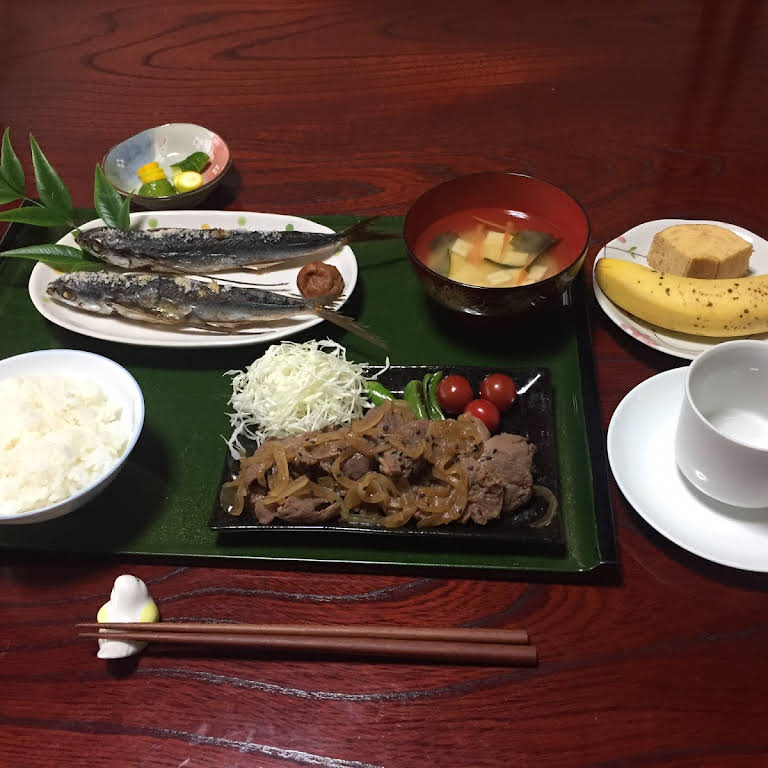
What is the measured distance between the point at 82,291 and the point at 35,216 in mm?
443

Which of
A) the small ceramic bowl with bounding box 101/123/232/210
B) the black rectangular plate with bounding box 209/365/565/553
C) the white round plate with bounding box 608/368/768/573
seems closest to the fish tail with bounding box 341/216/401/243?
the small ceramic bowl with bounding box 101/123/232/210

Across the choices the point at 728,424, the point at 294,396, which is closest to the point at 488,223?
the point at 294,396

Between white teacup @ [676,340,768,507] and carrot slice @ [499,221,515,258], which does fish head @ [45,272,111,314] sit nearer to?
carrot slice @ [499,221,515,258]

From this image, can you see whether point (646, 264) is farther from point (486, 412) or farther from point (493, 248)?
point (486, 412)

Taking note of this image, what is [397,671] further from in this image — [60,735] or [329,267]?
[329,267]

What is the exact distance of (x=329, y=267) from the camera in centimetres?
213

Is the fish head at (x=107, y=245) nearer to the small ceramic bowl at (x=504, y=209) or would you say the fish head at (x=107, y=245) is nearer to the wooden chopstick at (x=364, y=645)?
the small ceramic bowl at (x=504, y=209)

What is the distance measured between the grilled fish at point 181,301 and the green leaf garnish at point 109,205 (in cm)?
26

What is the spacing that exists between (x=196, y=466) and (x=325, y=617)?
55 cm

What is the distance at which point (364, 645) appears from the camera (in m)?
1.38

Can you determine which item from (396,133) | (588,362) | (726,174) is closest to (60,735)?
(588,362)

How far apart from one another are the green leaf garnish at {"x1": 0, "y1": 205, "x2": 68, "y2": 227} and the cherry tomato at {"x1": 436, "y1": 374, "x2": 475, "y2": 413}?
1.51 meters

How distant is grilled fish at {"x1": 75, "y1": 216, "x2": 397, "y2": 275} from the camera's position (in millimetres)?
2225

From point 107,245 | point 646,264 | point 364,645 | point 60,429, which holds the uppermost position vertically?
point 646,264
